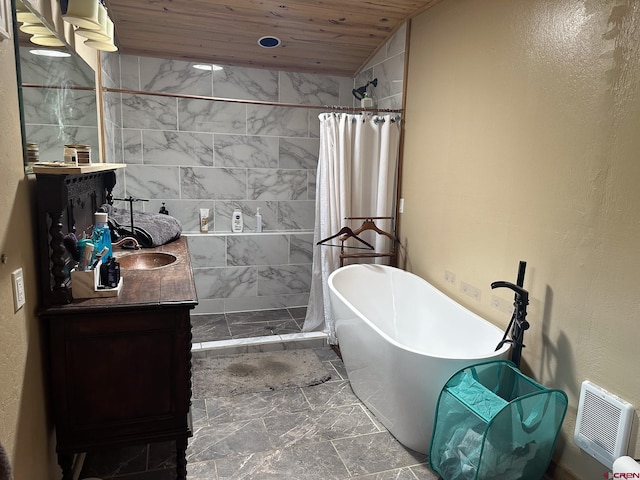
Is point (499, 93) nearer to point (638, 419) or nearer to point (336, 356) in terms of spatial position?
point (638, 419)

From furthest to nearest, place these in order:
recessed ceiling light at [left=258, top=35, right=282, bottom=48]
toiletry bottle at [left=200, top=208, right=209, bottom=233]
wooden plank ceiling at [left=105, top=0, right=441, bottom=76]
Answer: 1. toiletry bottle at [left=200, top=208, right=209, bottom=233]
2. recessed ceiling light at [left=258, top=35, right=282, bottom=48]
3. wooden plank ceiling at [left=105, top=0, right=441, bottom=76]

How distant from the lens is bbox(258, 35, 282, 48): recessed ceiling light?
3770 mm

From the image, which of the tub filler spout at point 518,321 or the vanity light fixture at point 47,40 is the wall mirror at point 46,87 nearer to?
the vanity light fixture at point 47,40

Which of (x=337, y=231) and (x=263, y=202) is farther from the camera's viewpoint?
(x=263, y=202)

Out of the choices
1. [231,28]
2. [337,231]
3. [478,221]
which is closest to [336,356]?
[337,231]

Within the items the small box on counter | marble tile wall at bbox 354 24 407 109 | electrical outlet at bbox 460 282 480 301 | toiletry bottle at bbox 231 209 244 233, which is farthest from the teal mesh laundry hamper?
toiletry bottle at bbox 231 209 244 233

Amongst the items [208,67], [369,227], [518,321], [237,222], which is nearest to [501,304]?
[518,321]

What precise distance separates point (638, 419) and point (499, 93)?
5.68 feet

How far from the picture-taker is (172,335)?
5.78 ft

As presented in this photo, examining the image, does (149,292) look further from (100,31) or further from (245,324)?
(245,324)

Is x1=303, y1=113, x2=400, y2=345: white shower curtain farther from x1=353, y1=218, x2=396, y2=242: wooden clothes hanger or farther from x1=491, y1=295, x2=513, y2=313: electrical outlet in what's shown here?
x1=491, y1=295, x2=513, y2=313: electrical outlet

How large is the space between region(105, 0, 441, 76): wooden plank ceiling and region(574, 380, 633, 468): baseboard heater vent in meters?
2.64

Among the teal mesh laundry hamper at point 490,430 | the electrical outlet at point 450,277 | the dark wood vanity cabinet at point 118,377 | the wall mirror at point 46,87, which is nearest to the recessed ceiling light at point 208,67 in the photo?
the wall mirror at point 46,87

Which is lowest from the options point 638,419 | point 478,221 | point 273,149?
point 638,419
